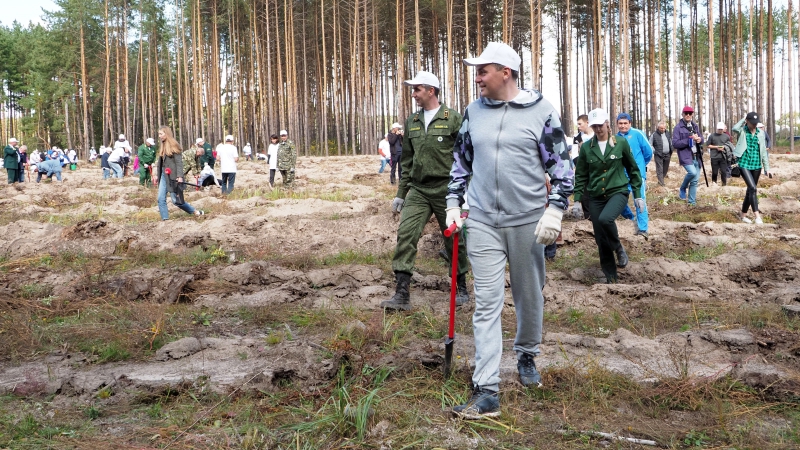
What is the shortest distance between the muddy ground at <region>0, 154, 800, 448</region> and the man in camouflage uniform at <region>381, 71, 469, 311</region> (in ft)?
1.48

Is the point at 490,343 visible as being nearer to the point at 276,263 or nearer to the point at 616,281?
the point at 616,281

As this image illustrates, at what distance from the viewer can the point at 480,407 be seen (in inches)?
137

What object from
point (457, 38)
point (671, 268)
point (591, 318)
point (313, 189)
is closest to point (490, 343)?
point (591, 318)

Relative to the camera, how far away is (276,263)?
8.55 m

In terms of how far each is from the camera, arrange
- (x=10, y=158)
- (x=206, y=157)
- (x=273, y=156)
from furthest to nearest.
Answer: (x=10, y=158), (x=273, y=156), (x=206, y=157)

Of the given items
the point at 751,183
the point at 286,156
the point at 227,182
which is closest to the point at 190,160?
the point at 227,182

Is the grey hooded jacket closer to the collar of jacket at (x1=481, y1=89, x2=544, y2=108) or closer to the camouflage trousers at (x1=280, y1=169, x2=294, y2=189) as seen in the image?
the collar of jacket at (x1=481, y1=89, x2=544, y2=108)

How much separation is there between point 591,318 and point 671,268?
241cm

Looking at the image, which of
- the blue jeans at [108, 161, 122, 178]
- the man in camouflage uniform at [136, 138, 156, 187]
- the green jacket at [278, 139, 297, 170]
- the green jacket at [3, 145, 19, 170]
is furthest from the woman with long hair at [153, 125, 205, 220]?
the blue jeans at [108, 161, 122, 178]

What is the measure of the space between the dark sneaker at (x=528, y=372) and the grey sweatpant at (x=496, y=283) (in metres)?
0.17

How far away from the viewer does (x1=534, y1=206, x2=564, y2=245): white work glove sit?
3.52 meters

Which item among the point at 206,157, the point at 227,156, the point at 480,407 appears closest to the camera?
the point at 480,407

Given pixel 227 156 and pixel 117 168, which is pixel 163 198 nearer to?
pixel 227 156

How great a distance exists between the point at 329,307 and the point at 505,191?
3031mm
